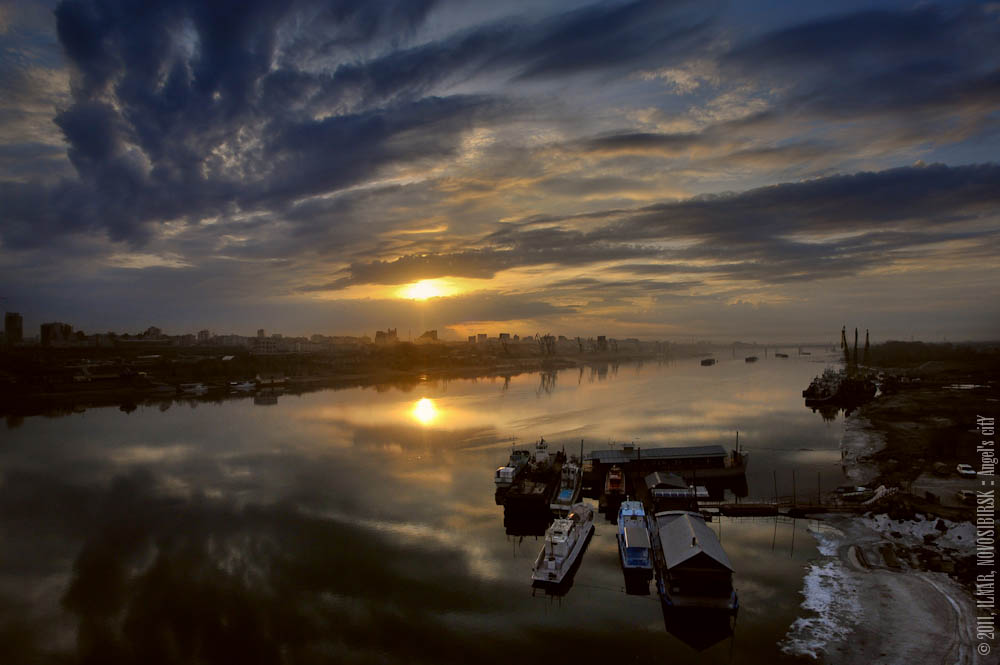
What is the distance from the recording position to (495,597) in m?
14.1

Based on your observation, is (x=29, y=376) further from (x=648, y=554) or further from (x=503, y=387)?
(x=648, y=554)

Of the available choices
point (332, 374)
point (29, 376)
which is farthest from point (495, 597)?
point (332, 374)

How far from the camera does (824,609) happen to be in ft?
42.8

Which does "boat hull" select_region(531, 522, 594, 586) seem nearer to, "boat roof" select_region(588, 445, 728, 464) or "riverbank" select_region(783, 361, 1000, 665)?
"riverbank" select_region(783, 361, 1000, 665)

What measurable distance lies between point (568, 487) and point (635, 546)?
25.0ft

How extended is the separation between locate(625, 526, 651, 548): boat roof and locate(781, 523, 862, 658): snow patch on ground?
4.09m

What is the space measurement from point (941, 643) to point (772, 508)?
8860 millimetres

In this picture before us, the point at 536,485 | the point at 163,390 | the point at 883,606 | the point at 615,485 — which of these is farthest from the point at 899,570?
the point at 163,390

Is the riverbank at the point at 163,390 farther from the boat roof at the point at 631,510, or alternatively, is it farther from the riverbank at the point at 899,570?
the riverbank at the point at 899,570

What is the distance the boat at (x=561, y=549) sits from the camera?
1461cm

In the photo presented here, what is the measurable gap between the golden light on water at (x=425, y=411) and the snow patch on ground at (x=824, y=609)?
3031cm

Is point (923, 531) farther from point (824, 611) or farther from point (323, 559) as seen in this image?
point (323, 559)

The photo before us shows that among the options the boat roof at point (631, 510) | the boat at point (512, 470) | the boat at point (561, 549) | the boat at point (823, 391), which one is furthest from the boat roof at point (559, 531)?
the boat at point (823, 391)

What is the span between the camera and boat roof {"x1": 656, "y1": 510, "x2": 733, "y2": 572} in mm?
13719
